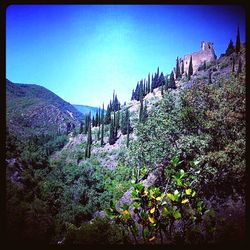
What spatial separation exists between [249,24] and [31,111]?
195 feet

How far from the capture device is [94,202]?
17.2 meters

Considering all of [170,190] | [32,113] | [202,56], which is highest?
[202,56]

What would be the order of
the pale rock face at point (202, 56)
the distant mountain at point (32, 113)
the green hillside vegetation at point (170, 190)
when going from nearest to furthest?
the green hillside vegetation at point (170, 190)
the distant mountain at point (32, 113)
the pale rock face at point (202, 56)

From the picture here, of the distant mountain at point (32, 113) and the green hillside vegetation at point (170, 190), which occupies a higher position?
the distant mountain at point (32, 113)

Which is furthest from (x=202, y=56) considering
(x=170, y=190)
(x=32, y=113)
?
(x=170, y=190)

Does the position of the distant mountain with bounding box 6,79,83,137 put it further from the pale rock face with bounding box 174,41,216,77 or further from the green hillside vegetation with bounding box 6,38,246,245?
the green hillside vegetation with bounding box 6,38,246,245

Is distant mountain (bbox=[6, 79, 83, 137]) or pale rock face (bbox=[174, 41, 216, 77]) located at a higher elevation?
pale rock face (bbox=[174, 41, 216, 77])

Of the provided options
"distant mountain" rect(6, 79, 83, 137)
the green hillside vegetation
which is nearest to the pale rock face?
"distant mountain" rect(6, 79, 83, 137)

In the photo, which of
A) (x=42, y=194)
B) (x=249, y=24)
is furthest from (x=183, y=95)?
(x=42, y=194)

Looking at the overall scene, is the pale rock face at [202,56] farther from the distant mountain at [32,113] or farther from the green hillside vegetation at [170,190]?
the green hillside vegetation at [170,190]

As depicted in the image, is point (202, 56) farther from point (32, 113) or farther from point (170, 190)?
point (170, 190)

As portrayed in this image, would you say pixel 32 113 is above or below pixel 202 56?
below

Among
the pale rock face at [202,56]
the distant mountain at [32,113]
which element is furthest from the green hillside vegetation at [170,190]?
the pale rock face at [202,56]

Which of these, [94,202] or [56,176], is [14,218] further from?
[56,176]
